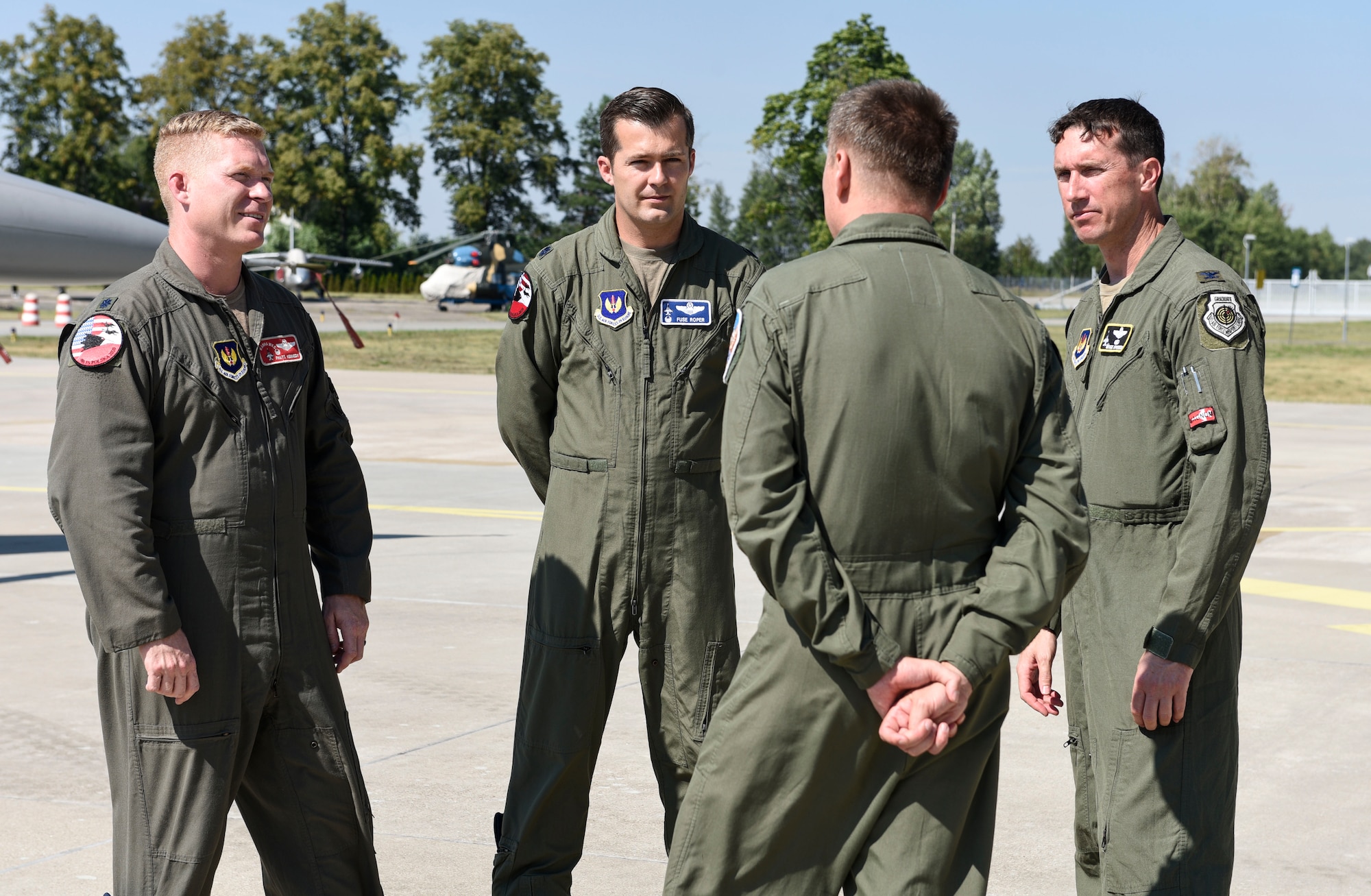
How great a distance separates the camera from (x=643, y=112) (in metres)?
3.62

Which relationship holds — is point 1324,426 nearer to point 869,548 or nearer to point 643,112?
point 643,112

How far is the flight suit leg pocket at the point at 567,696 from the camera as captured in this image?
3.53 m

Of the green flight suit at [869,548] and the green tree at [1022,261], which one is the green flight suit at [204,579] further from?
Answer: the green tree at [1022,261]

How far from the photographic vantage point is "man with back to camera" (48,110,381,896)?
2705 millimetres

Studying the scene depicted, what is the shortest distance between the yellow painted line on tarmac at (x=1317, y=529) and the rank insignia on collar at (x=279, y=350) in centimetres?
893

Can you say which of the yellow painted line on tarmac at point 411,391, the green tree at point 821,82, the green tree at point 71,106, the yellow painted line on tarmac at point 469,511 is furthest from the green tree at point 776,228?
the yellow painted line on tarmac at point 469,511

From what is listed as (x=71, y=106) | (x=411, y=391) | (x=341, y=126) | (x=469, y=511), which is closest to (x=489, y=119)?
(x=341, y=126)

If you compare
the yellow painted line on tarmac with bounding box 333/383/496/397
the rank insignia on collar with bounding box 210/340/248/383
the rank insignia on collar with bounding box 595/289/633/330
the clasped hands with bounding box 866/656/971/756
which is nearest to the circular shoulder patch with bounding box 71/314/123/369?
the rank insignia on collar with bounding box 210/340/248/383

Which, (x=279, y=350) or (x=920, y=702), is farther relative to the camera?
(x=279, y=350)

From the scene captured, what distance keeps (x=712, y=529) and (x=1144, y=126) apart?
1.47 metres

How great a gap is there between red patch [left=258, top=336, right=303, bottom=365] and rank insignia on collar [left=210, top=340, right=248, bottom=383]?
6 cm

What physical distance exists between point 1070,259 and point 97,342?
379 feet

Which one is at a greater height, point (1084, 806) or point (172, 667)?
point (172, 667)

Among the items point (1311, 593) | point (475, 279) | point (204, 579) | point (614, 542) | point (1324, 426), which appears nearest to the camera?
point (204, 579)
